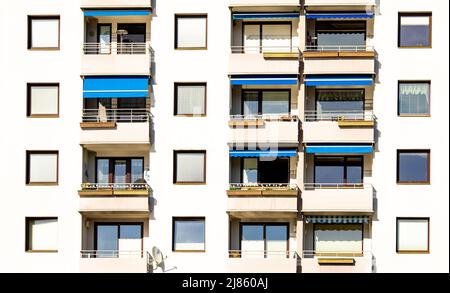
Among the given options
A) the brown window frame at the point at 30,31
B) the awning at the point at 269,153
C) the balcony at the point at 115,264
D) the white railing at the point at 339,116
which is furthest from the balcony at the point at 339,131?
the brown window frame at the point at 30,31

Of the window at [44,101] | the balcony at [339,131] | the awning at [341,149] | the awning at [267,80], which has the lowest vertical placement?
the awning at [341,149]

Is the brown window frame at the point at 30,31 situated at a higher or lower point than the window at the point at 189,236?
higher

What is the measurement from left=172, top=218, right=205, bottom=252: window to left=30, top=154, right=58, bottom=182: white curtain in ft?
16.9

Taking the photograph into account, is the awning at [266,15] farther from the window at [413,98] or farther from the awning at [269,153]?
the awning at [269,153]

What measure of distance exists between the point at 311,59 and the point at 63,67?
9.61m

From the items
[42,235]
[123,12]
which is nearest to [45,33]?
[123,12]

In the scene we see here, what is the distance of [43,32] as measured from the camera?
5634 cm

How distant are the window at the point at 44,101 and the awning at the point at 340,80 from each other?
9.76 meters

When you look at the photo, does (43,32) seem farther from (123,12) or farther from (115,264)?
(115,264)

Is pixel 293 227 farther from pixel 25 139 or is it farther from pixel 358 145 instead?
pixel 25 139

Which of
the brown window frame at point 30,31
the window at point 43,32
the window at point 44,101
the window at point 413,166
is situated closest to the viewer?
the window at point 413,166

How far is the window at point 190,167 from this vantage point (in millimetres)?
55562

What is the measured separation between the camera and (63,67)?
5609 centimetres
